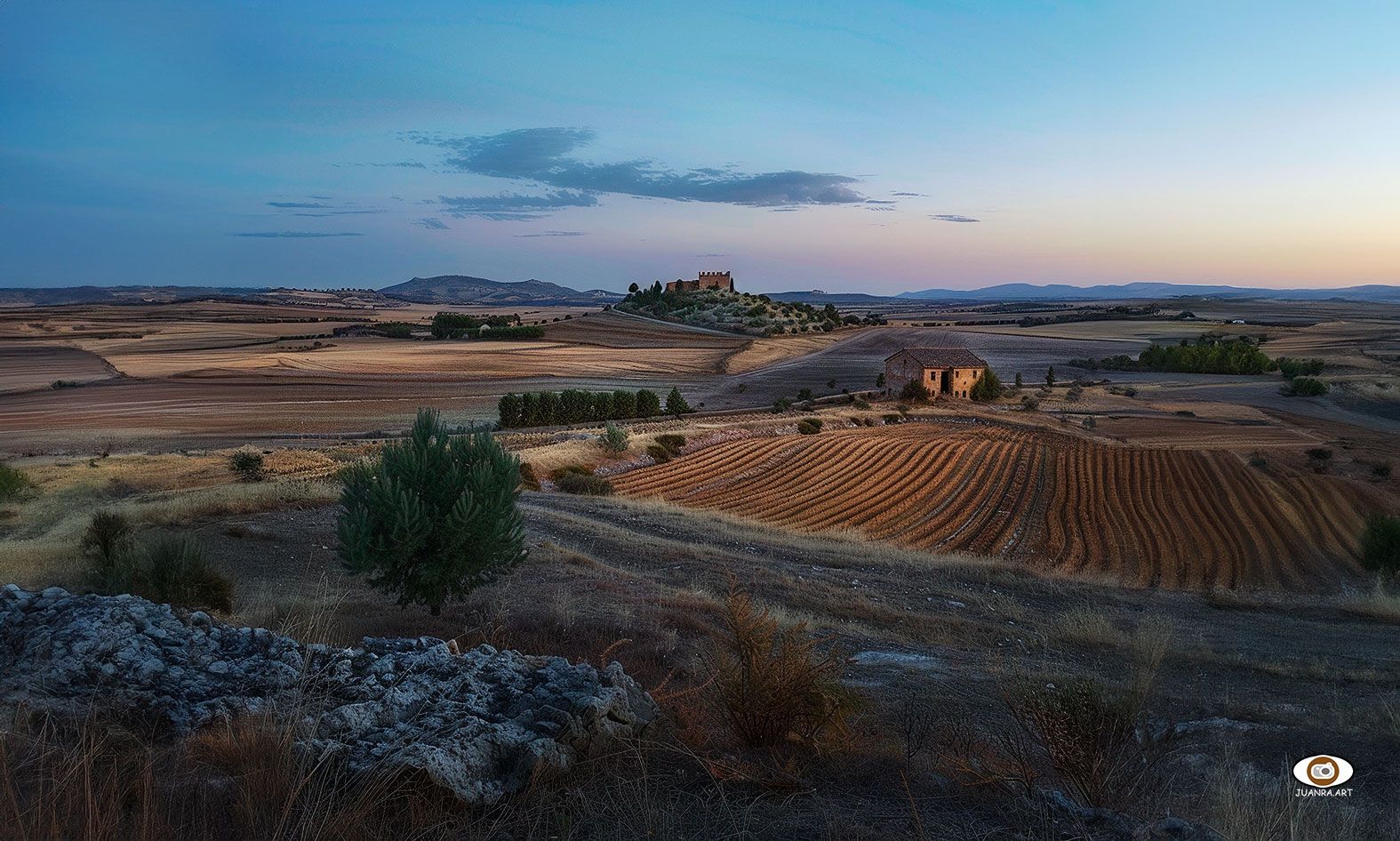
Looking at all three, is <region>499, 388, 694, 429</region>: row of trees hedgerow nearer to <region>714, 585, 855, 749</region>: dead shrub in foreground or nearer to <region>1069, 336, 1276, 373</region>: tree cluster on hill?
<region>714, 585, 855, 749</region>: dead shrub in foreground

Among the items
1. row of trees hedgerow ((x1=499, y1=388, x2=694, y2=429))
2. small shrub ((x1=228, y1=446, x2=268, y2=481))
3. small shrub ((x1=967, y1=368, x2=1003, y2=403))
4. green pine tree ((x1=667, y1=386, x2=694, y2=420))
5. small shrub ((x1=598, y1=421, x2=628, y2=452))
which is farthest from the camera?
small shrub ((x1=967, y1=368, x2=1003, y2=403))

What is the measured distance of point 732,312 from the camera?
130 metres

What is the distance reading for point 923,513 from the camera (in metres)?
29.7

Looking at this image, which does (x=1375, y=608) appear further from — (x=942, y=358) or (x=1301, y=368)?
(x=1301, y=368)

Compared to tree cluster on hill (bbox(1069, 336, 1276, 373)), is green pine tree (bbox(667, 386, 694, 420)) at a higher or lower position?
lower

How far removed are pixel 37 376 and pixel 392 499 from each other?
64.1 metres

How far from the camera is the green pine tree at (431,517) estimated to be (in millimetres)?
9086

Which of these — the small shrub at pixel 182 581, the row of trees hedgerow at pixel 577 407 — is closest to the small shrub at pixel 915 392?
the row of trees hedgerow at pixel 577 407

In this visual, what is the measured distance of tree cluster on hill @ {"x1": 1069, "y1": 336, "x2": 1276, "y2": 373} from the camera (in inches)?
3216

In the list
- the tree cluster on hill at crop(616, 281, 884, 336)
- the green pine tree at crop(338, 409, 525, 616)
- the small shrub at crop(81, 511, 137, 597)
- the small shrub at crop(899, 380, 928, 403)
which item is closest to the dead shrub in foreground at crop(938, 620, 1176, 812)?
the green pine tree at crop(338, 409, 525, 616)

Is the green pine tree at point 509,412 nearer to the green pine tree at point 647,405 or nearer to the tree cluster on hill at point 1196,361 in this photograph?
the green pine tree at point 647,405

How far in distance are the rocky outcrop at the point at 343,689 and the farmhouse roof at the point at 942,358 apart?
189 ft

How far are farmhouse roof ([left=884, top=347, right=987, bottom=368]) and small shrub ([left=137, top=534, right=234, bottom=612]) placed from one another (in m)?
55.2

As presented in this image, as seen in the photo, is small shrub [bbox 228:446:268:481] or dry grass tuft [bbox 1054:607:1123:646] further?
small shrub [bbox 228:446:268:481]
